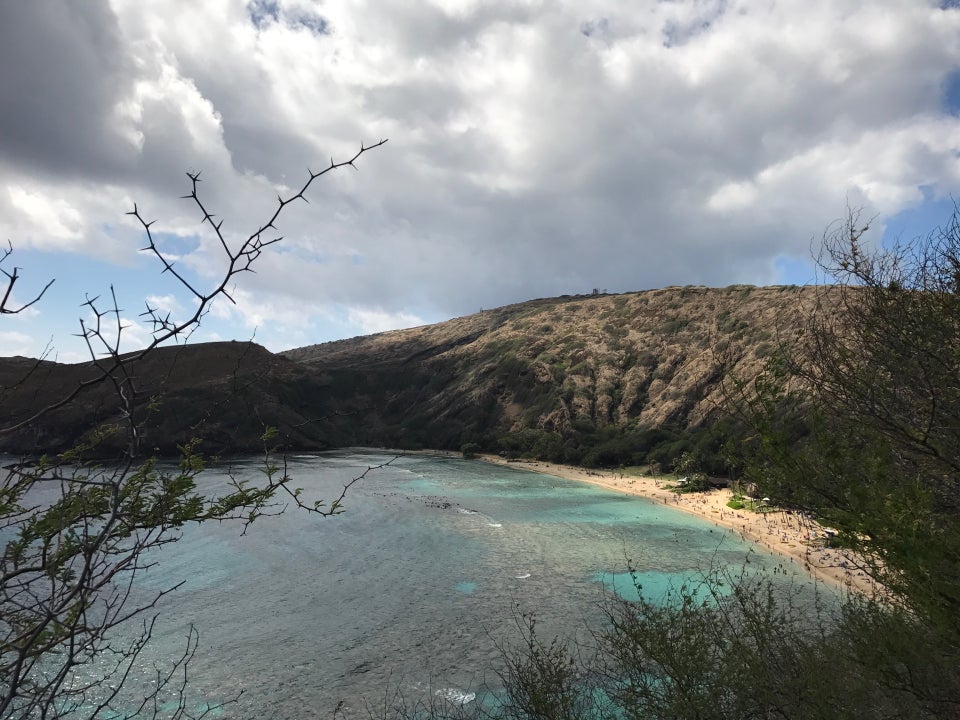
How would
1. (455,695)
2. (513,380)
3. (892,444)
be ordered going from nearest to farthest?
(892,444), (455,695), (513,380)

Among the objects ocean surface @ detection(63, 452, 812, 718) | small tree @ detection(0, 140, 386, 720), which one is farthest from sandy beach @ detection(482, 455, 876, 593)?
small tree @ detection(0, 140, 386, 720)

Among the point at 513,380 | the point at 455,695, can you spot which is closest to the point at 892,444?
the point at 455,695

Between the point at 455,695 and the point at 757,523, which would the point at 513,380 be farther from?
the point at 455,695

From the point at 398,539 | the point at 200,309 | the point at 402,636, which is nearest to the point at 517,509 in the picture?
the point at 398,539

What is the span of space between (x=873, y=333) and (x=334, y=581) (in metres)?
26.4

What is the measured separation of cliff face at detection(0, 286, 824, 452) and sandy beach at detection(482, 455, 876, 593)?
1560cm

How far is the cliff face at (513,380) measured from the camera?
79.6 meters

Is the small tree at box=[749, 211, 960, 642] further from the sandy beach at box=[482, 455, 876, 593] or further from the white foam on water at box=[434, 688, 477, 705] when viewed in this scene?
the white foam on water at box=[434, 688, 477, 705]

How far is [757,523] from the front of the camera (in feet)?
133

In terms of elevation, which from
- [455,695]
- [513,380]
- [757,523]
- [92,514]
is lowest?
[455,695]

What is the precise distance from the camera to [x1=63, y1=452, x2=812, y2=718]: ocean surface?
60.0ft

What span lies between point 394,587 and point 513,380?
248ft

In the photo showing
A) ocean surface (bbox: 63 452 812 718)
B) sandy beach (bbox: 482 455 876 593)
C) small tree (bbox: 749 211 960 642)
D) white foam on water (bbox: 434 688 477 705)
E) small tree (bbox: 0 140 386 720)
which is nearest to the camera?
small tree (bbox: 0 140 386 720)

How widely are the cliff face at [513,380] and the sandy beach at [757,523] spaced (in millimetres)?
15605
